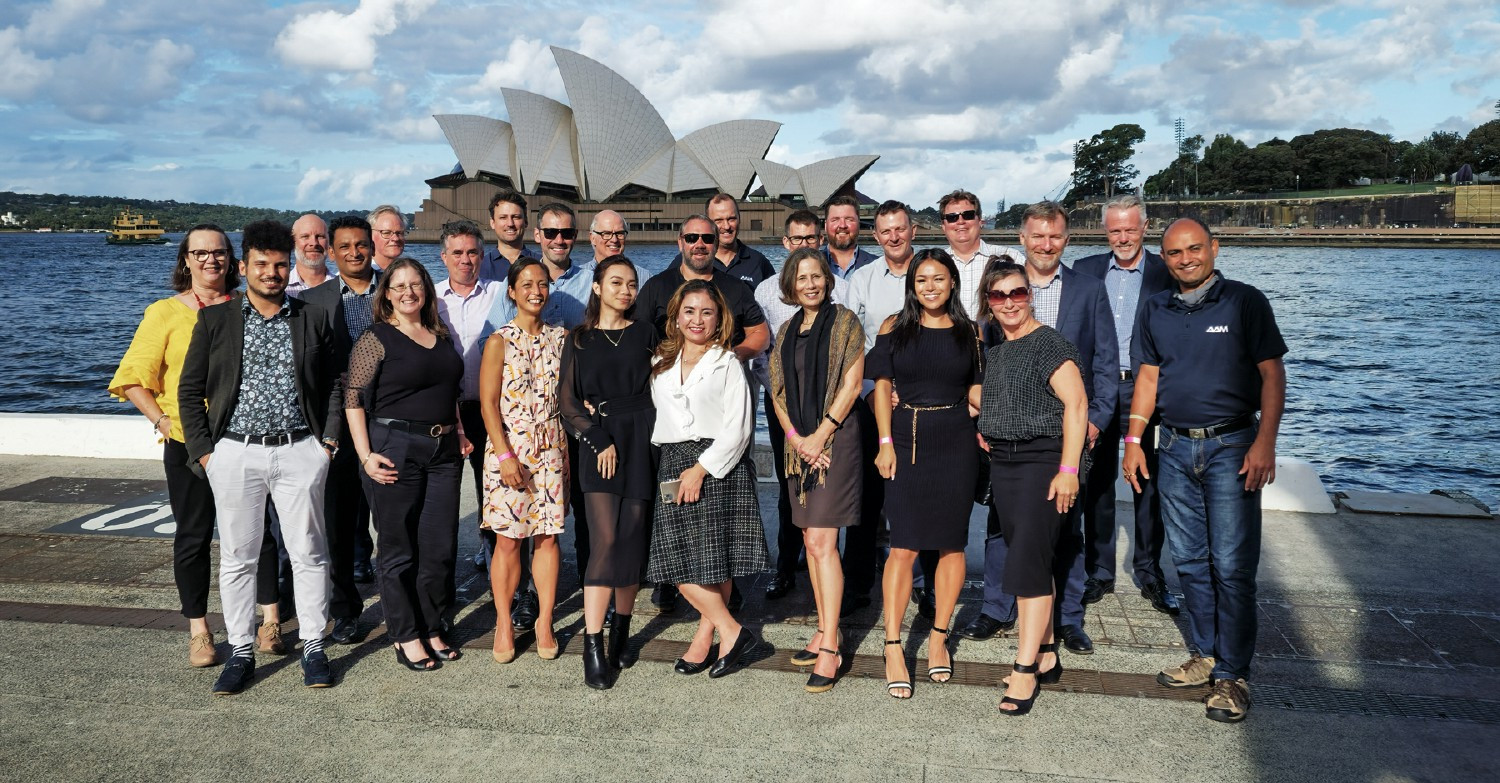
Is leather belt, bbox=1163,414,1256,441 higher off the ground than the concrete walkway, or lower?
higher

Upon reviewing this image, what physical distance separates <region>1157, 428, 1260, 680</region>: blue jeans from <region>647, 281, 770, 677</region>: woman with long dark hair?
1390 mm

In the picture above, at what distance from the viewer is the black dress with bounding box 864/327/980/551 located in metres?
3.26

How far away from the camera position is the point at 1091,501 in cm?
400

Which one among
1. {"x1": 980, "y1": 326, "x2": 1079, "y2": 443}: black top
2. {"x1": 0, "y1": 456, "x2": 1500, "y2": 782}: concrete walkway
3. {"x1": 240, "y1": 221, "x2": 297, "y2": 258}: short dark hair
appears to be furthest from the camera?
{"x1": 240, "y1": 221, "x2": 297, "y2": 258}: short dark hair

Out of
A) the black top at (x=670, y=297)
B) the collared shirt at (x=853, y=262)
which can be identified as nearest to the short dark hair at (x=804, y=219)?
the collared shirt at (x=853, y=262)

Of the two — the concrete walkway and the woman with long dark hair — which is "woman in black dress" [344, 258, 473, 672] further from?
the woman with long dark hair

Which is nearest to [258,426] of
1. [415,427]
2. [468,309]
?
[415,427]

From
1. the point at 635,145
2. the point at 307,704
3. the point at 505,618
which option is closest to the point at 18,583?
the point at 307,704

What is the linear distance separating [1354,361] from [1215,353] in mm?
19649

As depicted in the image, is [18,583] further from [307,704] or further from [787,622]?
[787,622]

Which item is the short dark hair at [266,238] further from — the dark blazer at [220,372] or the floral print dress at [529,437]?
the floral print dress at [529,437]

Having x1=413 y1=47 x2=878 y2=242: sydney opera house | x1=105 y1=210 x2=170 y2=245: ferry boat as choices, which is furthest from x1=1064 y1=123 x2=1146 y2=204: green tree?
x1=105 y1=210 x2=170 y2=245: ferry boat

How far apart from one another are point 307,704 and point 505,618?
0.69 meters

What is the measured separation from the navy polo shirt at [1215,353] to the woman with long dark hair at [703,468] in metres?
1.39
